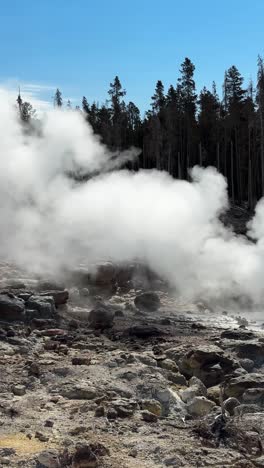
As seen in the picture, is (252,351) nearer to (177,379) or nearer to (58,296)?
(177,379)

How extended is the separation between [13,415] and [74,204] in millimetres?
17167

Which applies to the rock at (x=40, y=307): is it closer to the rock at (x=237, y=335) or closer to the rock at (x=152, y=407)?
the rock at (x=237, y=335)

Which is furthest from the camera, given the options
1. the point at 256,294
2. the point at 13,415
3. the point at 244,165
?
the point at 244,165

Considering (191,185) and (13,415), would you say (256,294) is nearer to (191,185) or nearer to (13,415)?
(191,185)

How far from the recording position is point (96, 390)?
9.93m

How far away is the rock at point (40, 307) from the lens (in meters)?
15.8

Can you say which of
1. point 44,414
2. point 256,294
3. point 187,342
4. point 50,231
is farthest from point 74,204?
point 44,414

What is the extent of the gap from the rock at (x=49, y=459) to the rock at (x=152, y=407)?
8.03 feet

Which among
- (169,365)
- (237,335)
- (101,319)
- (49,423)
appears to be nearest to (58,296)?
(101,319)

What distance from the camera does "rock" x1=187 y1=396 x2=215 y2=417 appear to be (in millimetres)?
9817

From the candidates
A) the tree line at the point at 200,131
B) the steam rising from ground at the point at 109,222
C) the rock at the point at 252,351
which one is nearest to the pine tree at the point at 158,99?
the tree line at the point at 200,131

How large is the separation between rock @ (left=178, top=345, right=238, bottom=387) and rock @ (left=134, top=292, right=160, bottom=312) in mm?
7445

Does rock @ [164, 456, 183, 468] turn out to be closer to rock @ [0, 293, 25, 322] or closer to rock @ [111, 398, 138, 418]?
rock @ [111, 398, 138, 418]

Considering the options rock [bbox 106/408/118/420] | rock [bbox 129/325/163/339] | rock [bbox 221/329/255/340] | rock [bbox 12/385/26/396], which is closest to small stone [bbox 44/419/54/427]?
rock [bbox 106/408/118/420]
